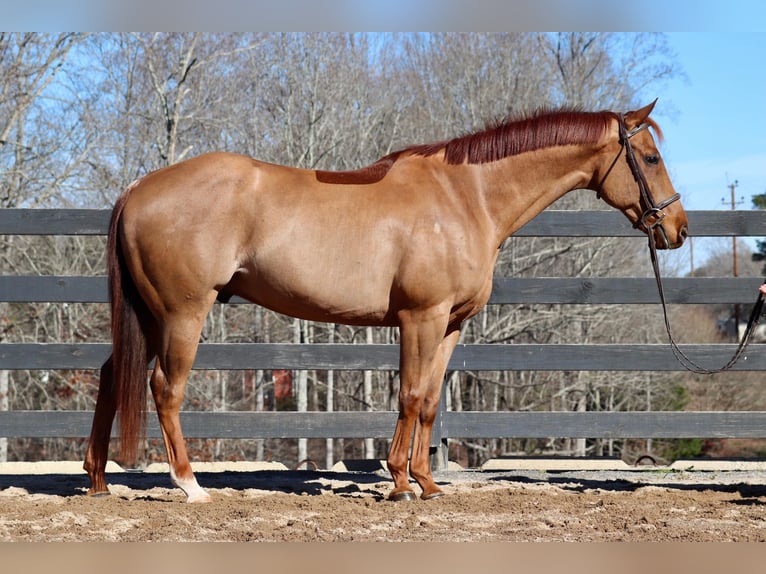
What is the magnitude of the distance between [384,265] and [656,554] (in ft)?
6.78

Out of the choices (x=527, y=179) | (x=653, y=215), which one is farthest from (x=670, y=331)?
(x=527, y=179)

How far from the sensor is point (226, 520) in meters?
3.81

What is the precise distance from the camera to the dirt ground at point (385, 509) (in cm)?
352

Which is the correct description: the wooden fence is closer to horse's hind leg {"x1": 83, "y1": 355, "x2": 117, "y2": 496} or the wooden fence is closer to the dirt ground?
the dirt ground

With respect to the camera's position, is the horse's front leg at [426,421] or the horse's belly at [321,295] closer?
the horse's belly at [321,295]

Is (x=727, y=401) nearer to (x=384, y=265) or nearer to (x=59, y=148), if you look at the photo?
(x=59, y=148)

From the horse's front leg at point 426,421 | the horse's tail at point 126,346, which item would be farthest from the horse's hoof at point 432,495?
the horse's tail at point 126,346

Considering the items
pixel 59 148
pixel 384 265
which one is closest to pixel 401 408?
pixel 384 265

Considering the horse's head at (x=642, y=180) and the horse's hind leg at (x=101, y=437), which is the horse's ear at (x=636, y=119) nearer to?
the horse's head at (x=642, y=180)

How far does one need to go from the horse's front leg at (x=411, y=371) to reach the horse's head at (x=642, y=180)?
1.29m

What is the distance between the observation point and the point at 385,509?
13.5 ft

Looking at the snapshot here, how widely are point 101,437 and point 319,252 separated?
1.63m

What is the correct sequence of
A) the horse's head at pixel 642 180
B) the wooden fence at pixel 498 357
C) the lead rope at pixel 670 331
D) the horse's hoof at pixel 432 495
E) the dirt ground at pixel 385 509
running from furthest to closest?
1. the wooden fence at pixel 498 357
2. the horse's head at pixel 642 180
3. the horse's hoof at pixel 432 495
4. the lead rope at pixel 670 331
5. the dirt ground at pixel 385 509

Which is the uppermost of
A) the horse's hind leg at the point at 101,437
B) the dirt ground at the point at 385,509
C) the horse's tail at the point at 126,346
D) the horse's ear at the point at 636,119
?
the horse's ear at the point at 636,119
